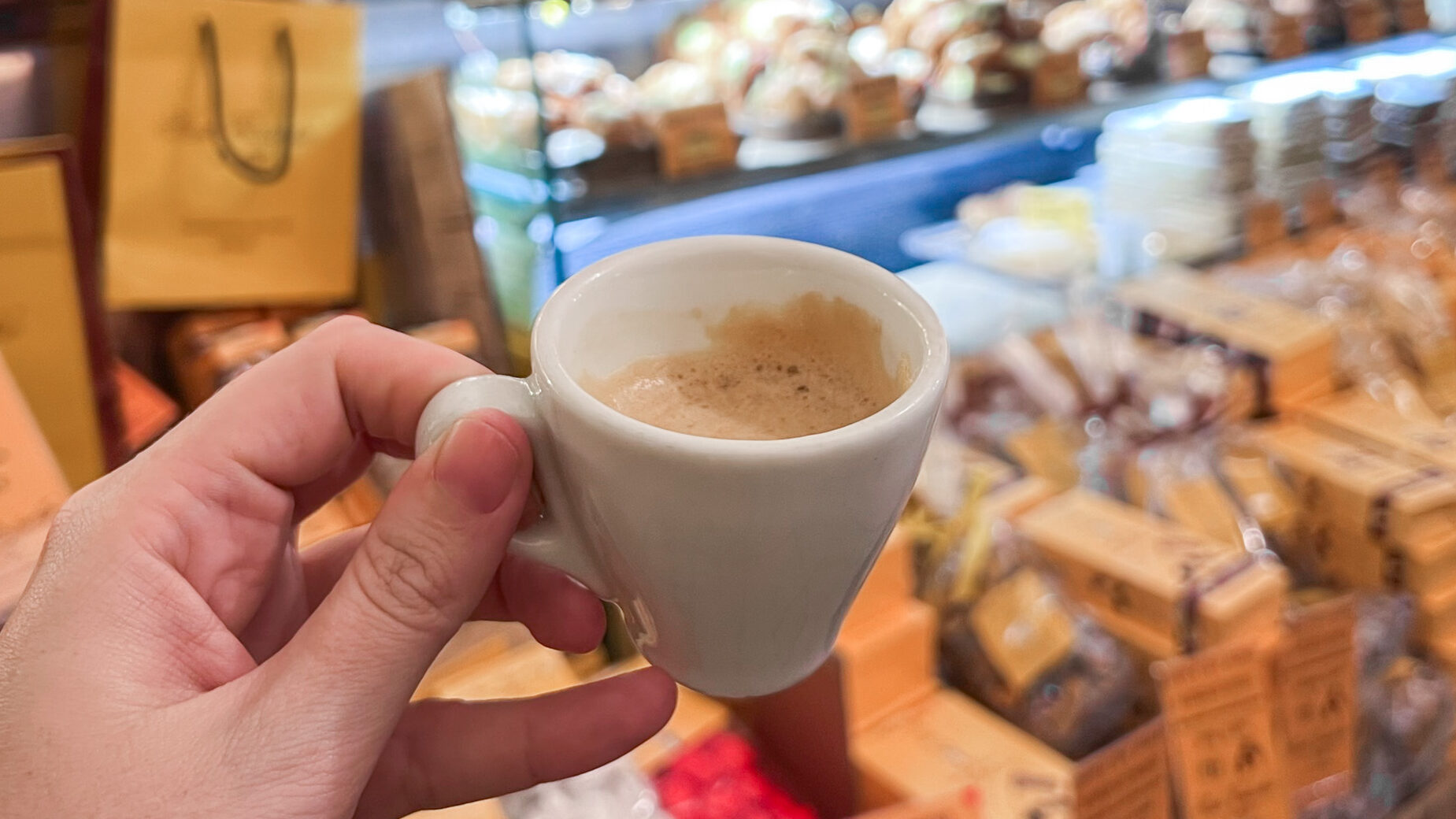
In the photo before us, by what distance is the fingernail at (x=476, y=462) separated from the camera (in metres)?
0.59

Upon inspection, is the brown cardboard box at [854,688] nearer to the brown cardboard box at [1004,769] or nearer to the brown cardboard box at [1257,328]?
the brown cardboard box at [1004,769]

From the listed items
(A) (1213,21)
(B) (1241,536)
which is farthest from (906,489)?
(A) (1213,21)

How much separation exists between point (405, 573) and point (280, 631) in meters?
0.34

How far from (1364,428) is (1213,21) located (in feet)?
3.51

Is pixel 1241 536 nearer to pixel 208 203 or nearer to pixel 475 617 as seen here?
pixel 475 617

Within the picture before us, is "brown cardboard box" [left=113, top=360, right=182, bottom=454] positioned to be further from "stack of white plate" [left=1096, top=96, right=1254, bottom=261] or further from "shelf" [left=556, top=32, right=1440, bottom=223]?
"stack of white plate" [left=1096, top=96, right=1254, bottom=261]

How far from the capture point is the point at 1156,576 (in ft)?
4.64

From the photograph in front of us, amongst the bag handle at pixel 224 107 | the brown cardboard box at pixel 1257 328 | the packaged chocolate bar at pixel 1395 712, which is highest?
the bag handle at pixel 224 107

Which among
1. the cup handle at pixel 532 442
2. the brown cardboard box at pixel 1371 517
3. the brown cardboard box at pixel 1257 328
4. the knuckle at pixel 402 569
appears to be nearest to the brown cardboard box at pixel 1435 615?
the brown cardboard box at pixel 1371 517

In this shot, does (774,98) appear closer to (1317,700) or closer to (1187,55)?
(1187,55)

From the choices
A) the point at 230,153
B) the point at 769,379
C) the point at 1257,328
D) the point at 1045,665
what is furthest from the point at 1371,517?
the point at 230,153

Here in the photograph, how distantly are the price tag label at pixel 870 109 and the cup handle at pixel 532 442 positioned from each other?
1322mm

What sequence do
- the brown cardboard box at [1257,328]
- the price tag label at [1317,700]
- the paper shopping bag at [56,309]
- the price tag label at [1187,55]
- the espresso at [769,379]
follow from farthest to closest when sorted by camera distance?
the price tag label at [1187,55]
the brown cardboard box at [1257,328]
the price tag label at [1317,700]
the paper shopping bag at [56,309]
the espresso at [769,379]

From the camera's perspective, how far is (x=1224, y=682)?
136cm
